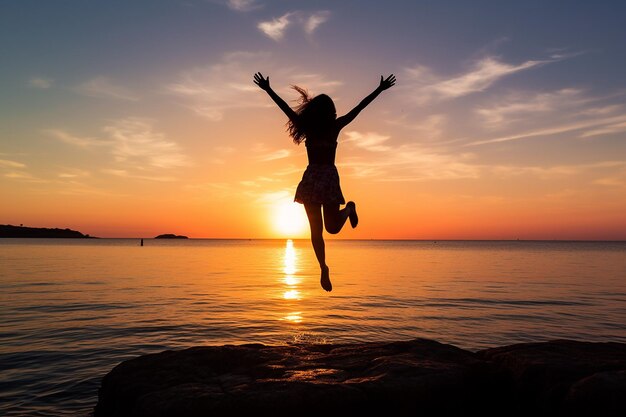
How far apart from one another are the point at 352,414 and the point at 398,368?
1.16 m

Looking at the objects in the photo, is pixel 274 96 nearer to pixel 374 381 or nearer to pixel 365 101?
pixel 365 101

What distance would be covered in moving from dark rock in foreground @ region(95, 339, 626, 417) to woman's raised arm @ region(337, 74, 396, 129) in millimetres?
3837

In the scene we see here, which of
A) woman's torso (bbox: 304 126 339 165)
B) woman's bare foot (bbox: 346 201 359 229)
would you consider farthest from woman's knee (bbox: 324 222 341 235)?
woman's torso (bbox: 304 126 339 165)

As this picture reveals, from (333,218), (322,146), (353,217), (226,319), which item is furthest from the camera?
(226,319)

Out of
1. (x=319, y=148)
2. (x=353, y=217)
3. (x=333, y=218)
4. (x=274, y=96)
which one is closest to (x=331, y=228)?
(x=333, y=218)

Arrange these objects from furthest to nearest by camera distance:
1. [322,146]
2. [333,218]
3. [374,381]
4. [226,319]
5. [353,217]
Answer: [226,319], [353,217], [333,218], [322,146], [374,381]

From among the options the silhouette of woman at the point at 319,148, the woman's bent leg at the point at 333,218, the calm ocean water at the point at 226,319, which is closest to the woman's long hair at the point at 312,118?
the silhouette of woman at the point at 319,148

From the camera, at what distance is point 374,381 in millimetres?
6742

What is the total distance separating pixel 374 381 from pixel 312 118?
13.4 ft

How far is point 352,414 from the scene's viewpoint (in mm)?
6344

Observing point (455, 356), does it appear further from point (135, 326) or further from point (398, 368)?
point (135, 326)

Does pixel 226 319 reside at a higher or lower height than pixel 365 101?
lower

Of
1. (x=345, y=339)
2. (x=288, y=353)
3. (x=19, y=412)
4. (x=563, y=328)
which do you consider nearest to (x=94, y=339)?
(x=19, y=412)

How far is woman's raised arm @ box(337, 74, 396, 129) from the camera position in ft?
26.0
